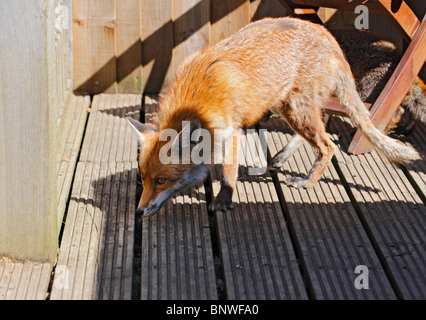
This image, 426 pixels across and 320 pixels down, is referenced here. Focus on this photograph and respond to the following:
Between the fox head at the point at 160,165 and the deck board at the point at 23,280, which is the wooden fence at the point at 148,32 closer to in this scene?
the fox head at the point at 160,165

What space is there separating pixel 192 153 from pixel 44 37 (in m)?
1.44

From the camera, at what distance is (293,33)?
462cm

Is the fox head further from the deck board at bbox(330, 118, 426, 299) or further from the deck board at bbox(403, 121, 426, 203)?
the deck board at bbox(403, 121, 426, 203)

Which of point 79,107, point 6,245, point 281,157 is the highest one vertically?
point 6,245

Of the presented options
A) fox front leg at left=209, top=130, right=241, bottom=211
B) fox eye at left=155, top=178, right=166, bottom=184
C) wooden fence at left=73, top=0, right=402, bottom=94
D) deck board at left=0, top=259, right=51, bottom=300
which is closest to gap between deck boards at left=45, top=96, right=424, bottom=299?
fox front leg at left=209, top=130, right=241, bottom=211

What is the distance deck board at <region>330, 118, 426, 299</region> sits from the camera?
11.7 ft

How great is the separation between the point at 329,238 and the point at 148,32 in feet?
10.7

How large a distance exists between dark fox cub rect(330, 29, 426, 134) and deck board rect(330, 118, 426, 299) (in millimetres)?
307

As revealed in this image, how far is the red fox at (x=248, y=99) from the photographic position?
417 cm

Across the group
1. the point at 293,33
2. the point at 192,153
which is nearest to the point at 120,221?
the point at 192,153

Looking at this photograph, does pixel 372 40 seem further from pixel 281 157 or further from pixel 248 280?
pixel 248 280

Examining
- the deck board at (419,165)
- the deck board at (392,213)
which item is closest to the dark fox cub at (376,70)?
the deck board at (419,165)

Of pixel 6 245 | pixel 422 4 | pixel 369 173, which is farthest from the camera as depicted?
pixel 422 4

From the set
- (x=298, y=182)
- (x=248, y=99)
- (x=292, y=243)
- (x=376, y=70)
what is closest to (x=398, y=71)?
(x=376, y=70)
